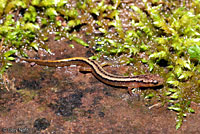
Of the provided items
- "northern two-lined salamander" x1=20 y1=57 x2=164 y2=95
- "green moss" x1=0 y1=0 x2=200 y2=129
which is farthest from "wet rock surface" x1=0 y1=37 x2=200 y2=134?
"green moss" x1=0 y1=0 x2=200 y2=129

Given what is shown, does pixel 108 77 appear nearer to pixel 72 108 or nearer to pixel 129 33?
pixel 72 108

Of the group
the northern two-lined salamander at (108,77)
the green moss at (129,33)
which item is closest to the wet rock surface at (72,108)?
the northern two-lined salamander at (108,77)

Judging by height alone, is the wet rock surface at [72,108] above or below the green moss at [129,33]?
below

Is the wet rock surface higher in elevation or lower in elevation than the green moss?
lower

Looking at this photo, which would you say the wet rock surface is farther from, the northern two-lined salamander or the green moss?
the green moss

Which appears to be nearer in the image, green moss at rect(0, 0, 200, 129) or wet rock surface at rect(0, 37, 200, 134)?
wet rock surface at rect(0, 37, 200, 134)

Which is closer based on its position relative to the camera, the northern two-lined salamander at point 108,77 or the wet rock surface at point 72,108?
the wet rock surface at point 72,108

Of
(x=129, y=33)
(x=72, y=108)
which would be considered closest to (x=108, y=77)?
(x=72, y=108)

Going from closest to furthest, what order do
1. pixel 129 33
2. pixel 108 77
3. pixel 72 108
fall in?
pixel 72 108
pixel 108 77
pixel 129 33

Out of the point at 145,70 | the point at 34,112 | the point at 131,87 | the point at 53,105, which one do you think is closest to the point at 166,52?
the point at 145,70

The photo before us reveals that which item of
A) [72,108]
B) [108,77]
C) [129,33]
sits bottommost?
[72,108]

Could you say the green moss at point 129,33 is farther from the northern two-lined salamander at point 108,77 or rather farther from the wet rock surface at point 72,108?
the wet rock surface at point 72,108
